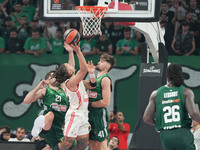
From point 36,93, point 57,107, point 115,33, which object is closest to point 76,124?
point 57,107

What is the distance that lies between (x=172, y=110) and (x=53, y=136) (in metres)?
2.86

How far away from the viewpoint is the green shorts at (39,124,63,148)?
9086 mm

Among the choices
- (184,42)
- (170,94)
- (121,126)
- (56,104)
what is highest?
(184,42)

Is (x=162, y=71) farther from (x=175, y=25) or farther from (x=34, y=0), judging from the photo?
(x=34, y=0)

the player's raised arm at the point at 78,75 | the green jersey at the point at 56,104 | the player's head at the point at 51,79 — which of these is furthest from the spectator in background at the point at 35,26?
the player's raised arm at the point at 78,75

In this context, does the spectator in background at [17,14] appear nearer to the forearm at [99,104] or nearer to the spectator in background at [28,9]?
the spectator in background at [28,9]

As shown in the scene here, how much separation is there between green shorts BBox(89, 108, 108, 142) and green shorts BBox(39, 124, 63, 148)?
0.60m

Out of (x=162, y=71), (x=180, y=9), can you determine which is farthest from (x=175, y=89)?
(x=180, y=9)

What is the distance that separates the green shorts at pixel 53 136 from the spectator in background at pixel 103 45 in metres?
5.56

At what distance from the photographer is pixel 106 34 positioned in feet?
49.1

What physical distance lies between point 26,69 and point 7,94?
93 cm

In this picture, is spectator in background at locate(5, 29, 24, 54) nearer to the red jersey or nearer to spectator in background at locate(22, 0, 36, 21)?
spectator in background at locate(22, 0, 36, 21)

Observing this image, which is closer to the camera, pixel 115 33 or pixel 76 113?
pixel 76 113

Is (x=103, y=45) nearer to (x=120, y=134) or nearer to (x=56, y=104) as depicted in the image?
(x=120, y=134)
